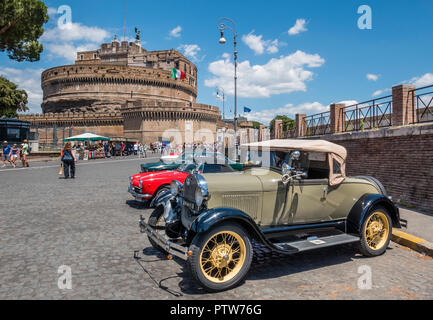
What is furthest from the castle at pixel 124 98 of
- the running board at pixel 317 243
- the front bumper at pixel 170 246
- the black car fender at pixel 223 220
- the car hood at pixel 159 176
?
the black car fender at pixel 223 220

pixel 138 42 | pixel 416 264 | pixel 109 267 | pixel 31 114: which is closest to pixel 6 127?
pixel 109 267

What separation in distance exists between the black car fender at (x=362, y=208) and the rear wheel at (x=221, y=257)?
1820 mm

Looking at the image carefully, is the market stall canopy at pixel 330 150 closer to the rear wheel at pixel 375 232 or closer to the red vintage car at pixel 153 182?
the rear wheel at pixel 375 232

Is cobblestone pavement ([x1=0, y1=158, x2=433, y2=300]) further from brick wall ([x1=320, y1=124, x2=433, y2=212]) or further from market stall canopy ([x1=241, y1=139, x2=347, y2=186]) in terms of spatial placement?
brick wall ([x1=320, y1=124, x2=433, y2=212])

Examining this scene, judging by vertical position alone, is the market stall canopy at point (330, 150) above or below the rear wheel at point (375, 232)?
above

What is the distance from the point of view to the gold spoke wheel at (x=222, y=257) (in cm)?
353

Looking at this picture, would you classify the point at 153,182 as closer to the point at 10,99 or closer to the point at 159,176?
the point at 159,176

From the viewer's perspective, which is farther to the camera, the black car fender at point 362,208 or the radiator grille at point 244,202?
the black car fender at point 362,208

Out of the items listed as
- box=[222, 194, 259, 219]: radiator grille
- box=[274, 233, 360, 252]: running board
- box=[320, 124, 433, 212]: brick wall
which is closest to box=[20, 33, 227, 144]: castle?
box=[320, 124, 433, 212]: brick wall

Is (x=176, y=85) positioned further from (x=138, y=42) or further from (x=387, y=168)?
(x=387, y=168)

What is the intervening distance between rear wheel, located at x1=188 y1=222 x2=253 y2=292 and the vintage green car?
0.01 m

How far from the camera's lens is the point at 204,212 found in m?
3.63

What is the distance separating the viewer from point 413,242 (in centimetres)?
497
